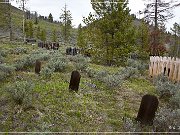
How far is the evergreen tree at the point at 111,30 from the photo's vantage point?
1845 centimetres

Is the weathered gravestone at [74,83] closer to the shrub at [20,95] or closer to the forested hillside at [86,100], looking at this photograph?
the forested hillside at [86,100]

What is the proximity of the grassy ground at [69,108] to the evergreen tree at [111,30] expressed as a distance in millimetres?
7919

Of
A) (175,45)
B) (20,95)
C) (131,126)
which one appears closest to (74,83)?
(20,95)

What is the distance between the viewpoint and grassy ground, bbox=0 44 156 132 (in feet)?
23.0

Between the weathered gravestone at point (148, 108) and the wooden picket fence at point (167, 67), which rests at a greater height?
the wooden picket fence at point (167, 67)

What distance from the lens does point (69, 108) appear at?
8.02 m

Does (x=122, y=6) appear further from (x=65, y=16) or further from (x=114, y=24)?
(x=65, y=16)

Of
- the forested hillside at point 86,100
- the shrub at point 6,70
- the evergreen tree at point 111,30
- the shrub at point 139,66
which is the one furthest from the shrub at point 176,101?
the evergreen tree at point 111,30

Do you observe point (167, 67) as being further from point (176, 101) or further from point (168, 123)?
point (168, 123)

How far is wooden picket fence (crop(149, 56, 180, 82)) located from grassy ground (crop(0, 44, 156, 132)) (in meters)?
2.38

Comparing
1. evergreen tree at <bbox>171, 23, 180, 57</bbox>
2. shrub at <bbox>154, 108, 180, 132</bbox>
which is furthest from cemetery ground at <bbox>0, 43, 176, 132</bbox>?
evergreen tree at <bbox>171, 23, 180, 57</bbox>

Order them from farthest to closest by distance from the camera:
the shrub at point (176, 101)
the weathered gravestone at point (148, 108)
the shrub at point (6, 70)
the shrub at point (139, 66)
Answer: the shrub at point (139, 66), the shrub at point (6, 70), the shrub at point (176, 101), the weathered gravestone at point (148, 108)

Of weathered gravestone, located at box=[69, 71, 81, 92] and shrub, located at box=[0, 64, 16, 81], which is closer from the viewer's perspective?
weathered gravestone, located at box=[69, 71, 81, 92]

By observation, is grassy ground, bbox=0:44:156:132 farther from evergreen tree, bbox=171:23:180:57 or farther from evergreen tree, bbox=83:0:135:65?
evergreen tree, bbox=171:23:180:57
